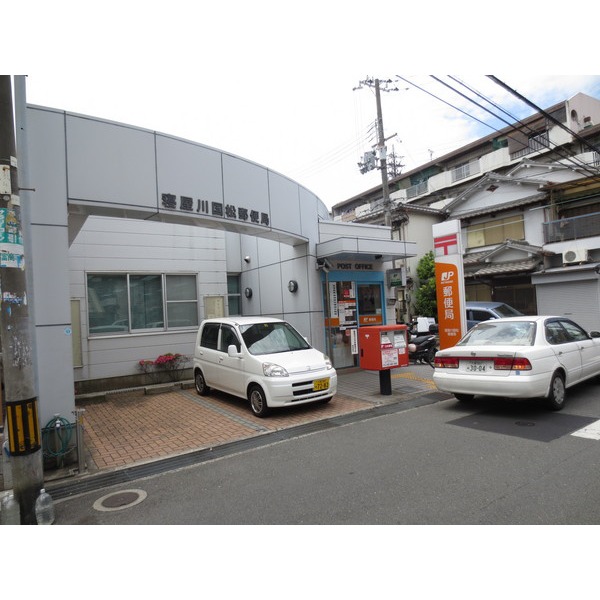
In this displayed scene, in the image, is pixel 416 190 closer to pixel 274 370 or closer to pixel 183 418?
pixel 274 370

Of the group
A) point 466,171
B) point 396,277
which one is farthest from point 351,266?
point 466,171

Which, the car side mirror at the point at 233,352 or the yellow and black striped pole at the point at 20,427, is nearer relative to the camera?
the yellow and black striped pole at the point at 20,427

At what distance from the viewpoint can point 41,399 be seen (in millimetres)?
5133

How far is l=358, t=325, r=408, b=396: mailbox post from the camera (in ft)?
26.6

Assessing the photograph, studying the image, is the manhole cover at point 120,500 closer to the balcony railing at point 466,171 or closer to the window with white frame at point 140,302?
the window with white frame at point 140,302

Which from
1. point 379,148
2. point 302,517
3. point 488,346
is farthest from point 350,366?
point 379,148

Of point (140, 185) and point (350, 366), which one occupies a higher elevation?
point (140, 185)

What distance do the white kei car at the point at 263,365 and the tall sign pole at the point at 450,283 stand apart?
4.03 m

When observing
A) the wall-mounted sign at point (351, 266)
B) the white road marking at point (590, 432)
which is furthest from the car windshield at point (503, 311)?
the white road marking at point (590, 432)

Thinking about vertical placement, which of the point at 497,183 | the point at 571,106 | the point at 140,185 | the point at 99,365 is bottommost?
the point at 99,365

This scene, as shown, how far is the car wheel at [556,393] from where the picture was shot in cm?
638

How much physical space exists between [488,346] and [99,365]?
338 inches

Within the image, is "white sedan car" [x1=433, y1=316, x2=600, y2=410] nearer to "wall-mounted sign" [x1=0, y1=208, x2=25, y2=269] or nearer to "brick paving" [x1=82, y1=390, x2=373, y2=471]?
"brick paving" [x1=82, y1=390, x2=373, y2=471]

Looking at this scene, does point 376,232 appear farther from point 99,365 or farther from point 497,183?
point 497,183
